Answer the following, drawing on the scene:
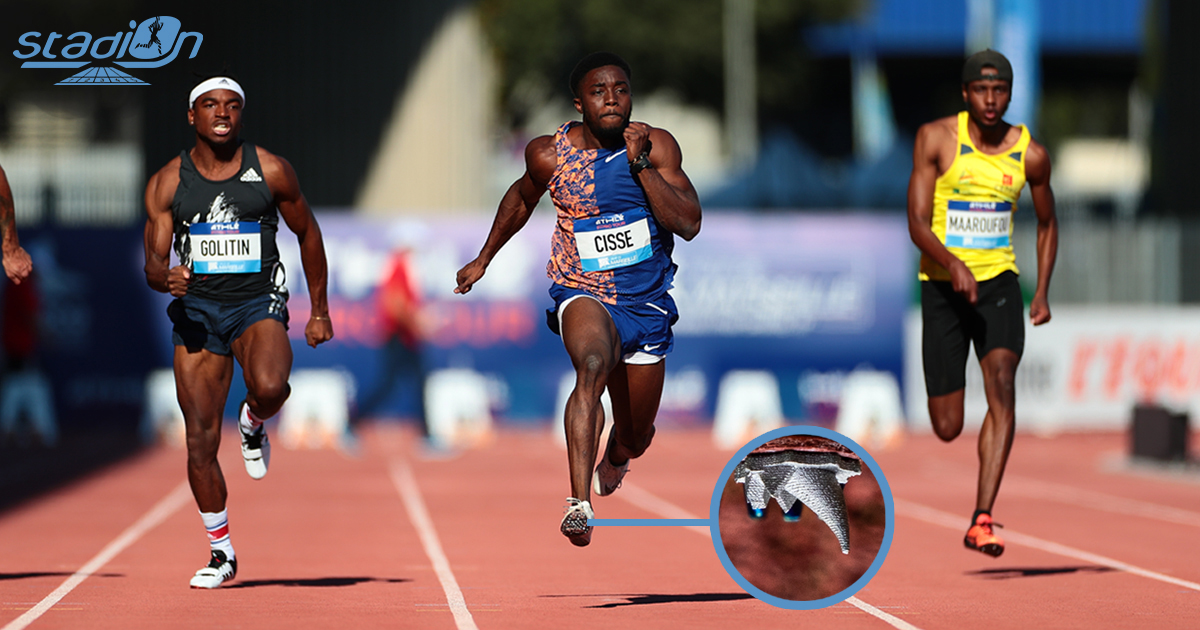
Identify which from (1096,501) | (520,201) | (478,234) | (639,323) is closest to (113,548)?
(520,201)

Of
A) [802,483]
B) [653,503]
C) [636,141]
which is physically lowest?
[653,503]

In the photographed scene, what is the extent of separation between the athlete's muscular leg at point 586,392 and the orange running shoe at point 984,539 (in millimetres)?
2356

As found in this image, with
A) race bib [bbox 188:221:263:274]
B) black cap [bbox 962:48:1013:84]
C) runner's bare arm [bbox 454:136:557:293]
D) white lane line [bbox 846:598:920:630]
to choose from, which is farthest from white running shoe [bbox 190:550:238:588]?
black cap [bbox 962:48:1013:84]

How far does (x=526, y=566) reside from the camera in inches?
413

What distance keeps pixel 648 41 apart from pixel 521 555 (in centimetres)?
5259

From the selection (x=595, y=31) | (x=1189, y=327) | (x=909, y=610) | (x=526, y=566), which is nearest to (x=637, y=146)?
(x=909, y=610)

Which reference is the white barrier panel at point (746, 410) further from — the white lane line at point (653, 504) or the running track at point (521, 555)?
the white lane line at point (653, 504)

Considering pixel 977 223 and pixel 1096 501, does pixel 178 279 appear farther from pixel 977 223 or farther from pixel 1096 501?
pixel 1096 501

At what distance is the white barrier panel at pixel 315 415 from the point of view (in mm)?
21812

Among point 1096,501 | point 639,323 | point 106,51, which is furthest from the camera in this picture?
point 1096,501

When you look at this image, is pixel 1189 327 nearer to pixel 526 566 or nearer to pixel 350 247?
pixel 350 247

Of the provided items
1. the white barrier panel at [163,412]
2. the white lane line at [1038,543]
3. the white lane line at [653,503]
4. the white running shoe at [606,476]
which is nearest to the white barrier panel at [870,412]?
the white lane line at [653,503]

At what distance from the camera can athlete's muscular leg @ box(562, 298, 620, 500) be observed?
7914 mm

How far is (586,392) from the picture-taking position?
26.0 ft
